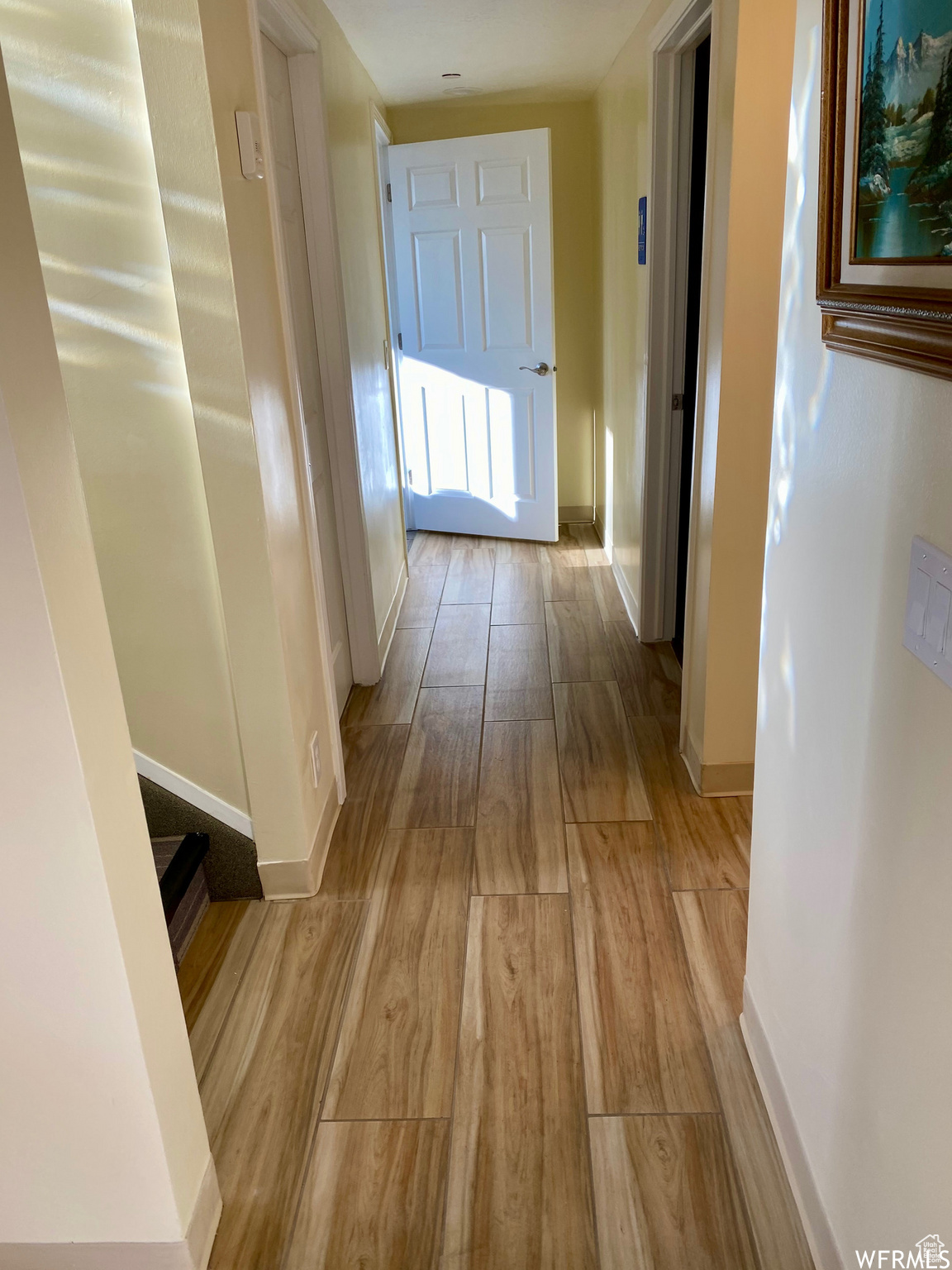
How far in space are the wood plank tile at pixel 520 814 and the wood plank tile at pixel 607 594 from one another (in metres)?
1.06

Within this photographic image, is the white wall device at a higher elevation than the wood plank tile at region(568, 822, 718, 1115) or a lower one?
higher

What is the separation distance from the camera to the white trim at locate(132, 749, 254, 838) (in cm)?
223

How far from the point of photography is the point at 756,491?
2.40 m

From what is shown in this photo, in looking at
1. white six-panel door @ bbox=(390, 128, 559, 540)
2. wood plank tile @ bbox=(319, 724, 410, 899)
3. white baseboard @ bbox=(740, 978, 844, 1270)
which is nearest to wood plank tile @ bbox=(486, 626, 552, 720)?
wood plank tile @ bbox=(319, 724, 410, 899)

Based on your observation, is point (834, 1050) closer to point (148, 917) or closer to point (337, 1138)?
point (337, 1138)

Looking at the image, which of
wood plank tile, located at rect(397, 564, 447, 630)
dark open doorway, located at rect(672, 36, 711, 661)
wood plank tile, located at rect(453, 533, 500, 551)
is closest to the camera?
dark open doorway, located at rect(672, 36, 711, 661)

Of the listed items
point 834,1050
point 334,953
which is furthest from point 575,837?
point 834,1050

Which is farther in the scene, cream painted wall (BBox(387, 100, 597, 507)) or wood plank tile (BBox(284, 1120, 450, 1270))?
cream painted wall (BBox(387, 100, 597, 507))

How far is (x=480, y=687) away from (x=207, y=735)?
4.61 feet

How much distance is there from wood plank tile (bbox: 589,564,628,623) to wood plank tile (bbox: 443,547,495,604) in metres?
0.52

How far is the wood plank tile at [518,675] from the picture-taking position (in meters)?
3.25

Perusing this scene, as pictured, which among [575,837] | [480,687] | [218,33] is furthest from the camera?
[480,687]

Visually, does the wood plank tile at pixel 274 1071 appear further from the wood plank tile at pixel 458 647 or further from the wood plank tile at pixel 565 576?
the wood plank tile at pixel 565 576

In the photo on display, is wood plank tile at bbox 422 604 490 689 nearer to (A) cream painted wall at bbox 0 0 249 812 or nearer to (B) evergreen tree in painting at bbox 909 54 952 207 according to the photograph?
(A) cream painted wall at bbox 0 0 249 812
